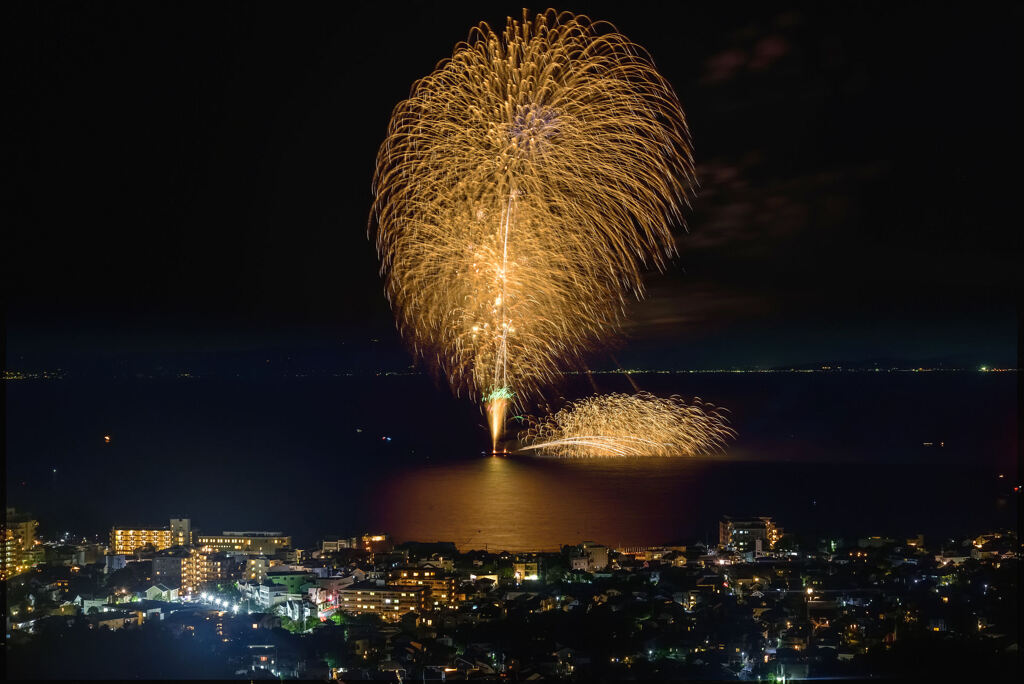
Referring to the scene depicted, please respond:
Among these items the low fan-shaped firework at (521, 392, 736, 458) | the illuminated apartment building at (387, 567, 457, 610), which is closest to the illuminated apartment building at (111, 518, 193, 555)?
the illuminated apartment building at (387, 567, 457, 610)

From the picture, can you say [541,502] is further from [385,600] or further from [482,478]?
[385,600]

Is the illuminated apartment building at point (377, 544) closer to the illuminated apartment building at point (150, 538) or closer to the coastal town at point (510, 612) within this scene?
the coastal town at point (510, 612)

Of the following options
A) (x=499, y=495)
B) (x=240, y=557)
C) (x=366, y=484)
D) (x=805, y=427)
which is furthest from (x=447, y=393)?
(x=240, y=557)

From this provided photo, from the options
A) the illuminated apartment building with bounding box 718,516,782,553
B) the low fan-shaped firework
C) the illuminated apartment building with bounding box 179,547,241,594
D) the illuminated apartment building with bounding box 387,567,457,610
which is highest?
the low fan-shaped firework

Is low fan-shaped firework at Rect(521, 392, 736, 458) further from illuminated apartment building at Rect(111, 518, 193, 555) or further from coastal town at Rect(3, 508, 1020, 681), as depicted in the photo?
illuminated apartment building at Rect(111, 518, 193, 555)

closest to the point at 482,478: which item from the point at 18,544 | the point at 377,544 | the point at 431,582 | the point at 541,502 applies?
the point at 541,502

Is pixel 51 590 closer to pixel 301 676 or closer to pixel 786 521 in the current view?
pixel 301 676
